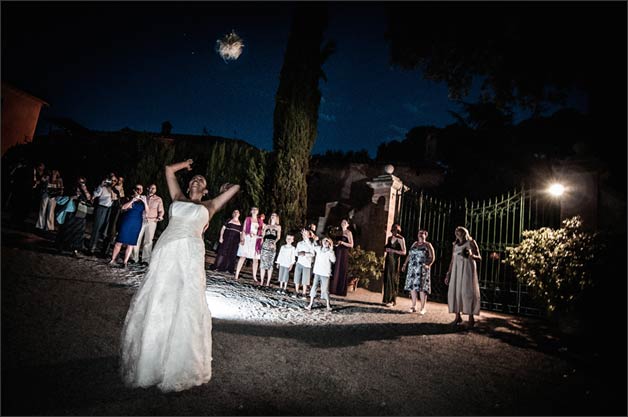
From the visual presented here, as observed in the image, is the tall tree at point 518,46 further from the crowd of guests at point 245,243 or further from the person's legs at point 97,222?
the person's legs at point 97,222

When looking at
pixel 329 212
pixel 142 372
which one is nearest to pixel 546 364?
pixel 142 372

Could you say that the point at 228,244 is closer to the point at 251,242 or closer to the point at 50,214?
the point at 251,242

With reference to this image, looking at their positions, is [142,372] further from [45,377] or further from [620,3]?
[620,3]

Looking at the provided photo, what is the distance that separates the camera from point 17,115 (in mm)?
23438

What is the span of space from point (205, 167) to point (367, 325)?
11.2m

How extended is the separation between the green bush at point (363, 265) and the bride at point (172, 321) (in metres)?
7.39

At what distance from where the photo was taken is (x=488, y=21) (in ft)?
22.6

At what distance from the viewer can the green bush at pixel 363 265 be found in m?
10.1

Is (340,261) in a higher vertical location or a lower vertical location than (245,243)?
lower

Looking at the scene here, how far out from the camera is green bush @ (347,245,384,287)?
398 inches

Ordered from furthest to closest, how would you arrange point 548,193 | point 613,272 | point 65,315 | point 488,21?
point 548,193
point 488,21
point 613,272
point 65,315

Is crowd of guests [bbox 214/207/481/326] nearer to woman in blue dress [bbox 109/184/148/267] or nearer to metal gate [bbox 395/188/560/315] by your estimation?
metal gate [bbox 395/188/560/315]

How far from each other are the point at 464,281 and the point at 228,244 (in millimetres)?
6161

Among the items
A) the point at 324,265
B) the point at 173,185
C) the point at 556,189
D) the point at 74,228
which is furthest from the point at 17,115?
the point at 556,189
